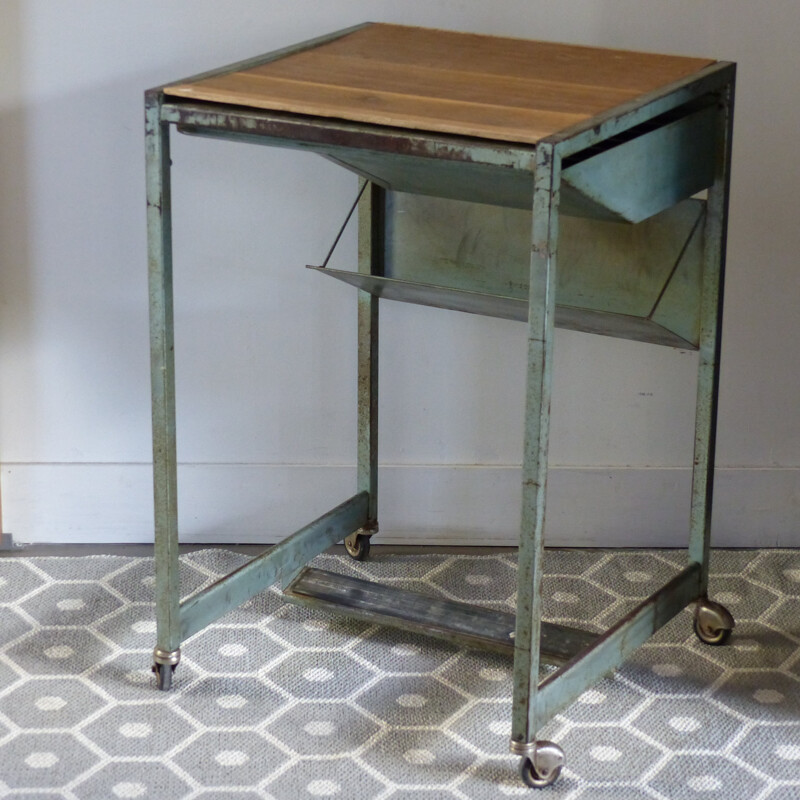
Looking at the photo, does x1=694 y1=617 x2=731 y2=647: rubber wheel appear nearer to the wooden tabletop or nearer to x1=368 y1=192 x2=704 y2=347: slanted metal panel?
x1=368 y1=192 x2=704 y2=347: slanted metal panel

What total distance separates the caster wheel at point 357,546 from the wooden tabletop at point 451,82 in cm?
100

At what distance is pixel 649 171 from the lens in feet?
6.19

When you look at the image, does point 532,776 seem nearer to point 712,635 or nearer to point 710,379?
point 712,635

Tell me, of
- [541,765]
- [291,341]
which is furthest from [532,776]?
[291,341]

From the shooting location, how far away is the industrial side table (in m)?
1.77

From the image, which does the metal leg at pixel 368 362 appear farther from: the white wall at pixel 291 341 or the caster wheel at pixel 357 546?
the white wall at pixel 291 341

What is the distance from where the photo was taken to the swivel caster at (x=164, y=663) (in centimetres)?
214

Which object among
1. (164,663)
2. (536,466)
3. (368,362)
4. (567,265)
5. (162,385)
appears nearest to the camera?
(536,466)

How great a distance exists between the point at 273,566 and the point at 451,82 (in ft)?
3.06

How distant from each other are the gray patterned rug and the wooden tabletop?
0.94m

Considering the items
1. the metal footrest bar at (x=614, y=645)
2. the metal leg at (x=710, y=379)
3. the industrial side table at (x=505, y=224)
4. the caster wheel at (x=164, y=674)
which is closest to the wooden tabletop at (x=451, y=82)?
the industrial side table at (x=505, y=224)

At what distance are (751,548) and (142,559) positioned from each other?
127cm

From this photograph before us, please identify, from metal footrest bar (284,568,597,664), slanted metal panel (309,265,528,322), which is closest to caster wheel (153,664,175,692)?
metal footrest bar (284,568,597,664)

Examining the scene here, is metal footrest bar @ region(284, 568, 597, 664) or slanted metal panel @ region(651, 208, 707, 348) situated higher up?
slanted metal panel @ region(651, 208, 707, 348)
